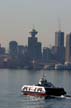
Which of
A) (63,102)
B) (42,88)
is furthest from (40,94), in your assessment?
(63,102)

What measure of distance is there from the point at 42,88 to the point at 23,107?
12.1 metres

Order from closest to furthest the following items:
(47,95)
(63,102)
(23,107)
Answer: (23,107)
(63,102)
(47,95)

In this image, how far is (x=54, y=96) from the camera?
9150 cm

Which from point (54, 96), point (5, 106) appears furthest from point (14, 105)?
point (54, 96)

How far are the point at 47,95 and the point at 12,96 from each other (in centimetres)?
593

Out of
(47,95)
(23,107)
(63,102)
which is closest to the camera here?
(23,107)

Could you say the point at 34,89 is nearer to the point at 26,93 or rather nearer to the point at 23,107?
the point at 26,93

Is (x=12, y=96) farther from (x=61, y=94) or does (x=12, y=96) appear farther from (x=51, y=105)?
(x=51, y=105)

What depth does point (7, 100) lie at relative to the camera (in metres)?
89.8

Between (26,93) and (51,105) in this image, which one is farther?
(26,93)

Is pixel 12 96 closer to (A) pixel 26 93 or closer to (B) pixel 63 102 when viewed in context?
(A) pixel 26 93

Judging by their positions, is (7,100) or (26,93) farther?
(26,93)

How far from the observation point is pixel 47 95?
302 feet

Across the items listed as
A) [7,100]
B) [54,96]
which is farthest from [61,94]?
[7,100]
